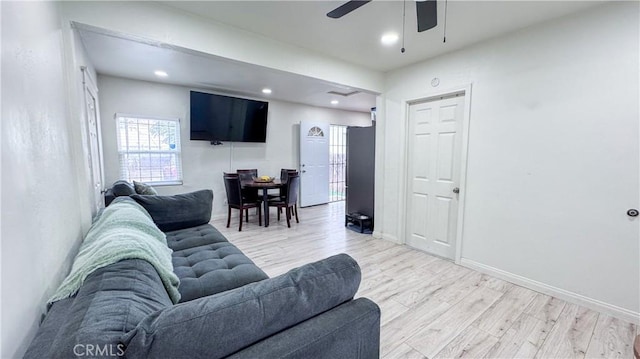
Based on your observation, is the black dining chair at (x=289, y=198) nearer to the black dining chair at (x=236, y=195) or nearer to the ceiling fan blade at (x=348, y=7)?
the black dining chair at (x=236, y=195)

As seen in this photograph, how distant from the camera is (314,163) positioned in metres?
6.33

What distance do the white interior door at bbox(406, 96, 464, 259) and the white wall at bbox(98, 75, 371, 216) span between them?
3.14 m

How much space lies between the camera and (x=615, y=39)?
2033 millimetres

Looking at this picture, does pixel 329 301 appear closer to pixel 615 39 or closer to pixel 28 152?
pixel 28 152

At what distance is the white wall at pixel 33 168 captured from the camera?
0.90m

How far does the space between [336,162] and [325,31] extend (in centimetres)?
473

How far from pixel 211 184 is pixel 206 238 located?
9.32ft

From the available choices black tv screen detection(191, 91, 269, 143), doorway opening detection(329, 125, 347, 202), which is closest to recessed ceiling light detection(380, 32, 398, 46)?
black tv screen detection(191, 91, 269, 143)

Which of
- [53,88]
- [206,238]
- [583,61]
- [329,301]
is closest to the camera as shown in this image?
[329,301]

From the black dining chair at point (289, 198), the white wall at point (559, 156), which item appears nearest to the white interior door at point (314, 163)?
the black dining chair at point (289, 198)

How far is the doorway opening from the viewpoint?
22.8 feet

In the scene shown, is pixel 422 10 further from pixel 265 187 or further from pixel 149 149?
pixel 149 149

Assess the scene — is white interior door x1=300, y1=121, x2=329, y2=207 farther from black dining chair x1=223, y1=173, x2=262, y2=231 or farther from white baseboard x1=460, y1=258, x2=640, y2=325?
white baseboard x1=460, y1=258, x2=640, y2=325

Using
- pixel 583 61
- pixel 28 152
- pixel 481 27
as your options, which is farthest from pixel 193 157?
pixel 583 61
